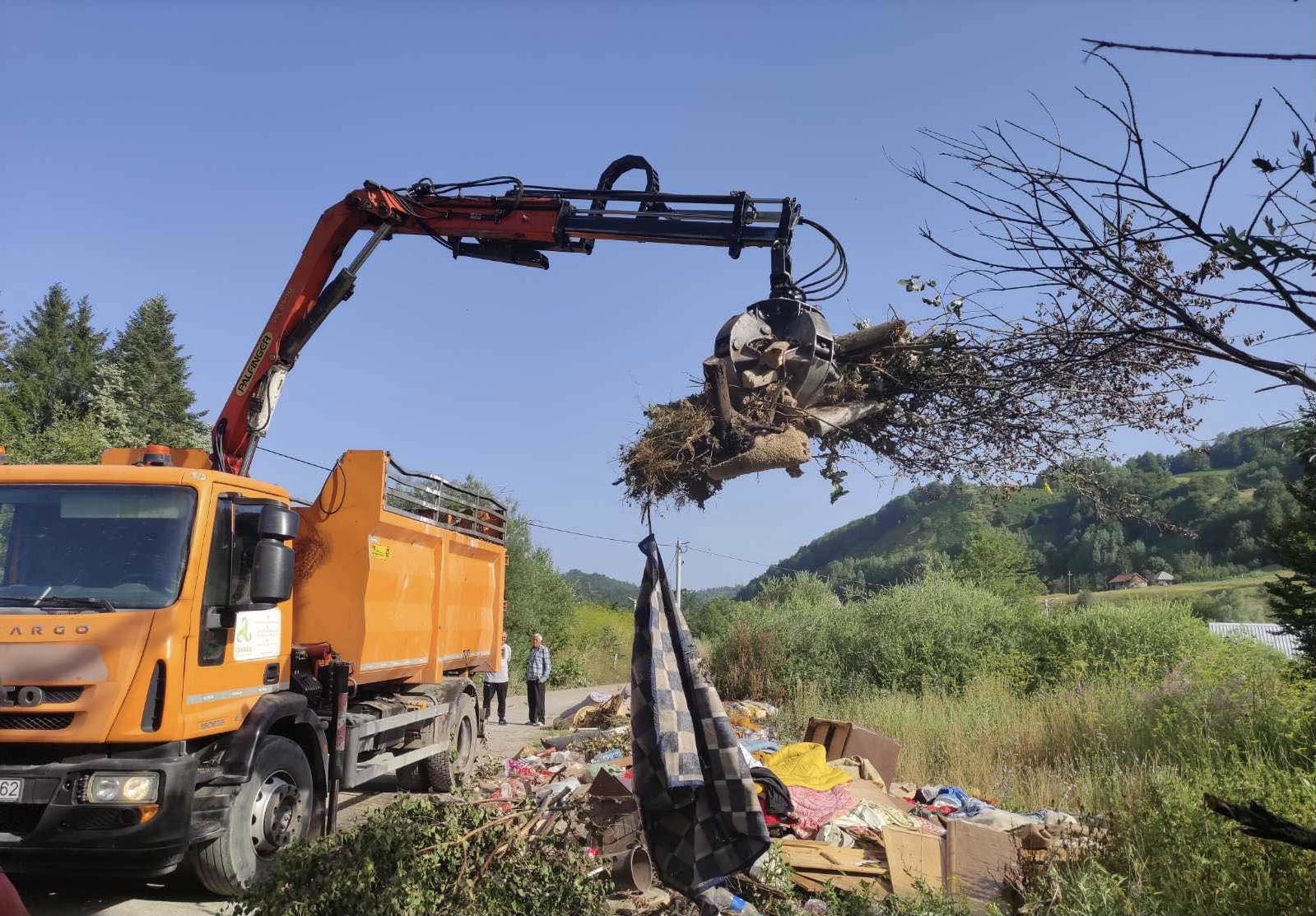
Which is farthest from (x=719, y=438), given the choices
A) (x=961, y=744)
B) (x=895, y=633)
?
(x=895, y=633)

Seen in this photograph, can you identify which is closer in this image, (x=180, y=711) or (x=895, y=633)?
(x=180, y=711)

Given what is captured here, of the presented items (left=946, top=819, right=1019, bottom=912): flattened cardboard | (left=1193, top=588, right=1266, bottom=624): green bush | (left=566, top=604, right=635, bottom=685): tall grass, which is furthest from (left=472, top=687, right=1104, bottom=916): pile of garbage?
(left=1193, top=588, right=1266, bottom=624): green bush

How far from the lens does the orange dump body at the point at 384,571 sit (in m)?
7.20

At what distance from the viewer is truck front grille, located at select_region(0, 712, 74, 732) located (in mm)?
5117

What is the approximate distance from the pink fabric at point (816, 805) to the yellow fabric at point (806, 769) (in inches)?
5.1

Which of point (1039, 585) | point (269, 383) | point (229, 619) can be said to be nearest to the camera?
point (229, 619)

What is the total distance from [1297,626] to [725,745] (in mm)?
8704

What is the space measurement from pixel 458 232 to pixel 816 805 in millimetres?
6163

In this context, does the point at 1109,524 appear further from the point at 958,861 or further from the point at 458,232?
the point at 458,232

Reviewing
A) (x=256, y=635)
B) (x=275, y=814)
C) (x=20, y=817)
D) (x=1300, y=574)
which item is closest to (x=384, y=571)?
(x=256, y=635)

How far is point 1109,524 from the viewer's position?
29.5ft

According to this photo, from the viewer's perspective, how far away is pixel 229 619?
5.88m

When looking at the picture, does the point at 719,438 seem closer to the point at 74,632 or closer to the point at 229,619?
the point at 229,619

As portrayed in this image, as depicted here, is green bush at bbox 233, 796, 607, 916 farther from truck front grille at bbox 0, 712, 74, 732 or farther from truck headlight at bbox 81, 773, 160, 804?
truck front grille at bbox 0, 712, 74, 732
